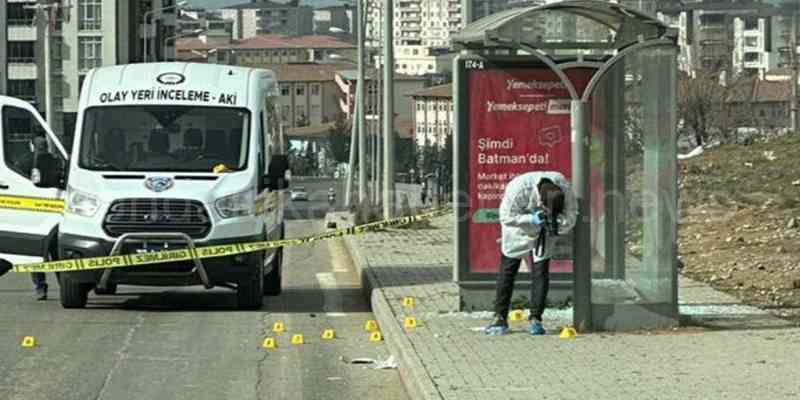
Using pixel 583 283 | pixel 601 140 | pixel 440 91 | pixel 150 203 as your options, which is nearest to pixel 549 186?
pixel 583 283

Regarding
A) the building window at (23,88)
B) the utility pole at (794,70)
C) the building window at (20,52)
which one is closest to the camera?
the utility pole at (794,70)

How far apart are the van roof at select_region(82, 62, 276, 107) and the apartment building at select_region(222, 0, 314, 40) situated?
7561cm

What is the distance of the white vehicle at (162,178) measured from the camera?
16312mm

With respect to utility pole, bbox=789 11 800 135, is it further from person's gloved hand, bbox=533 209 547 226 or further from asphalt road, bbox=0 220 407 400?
person's gloved hand, bbox=533 209 547 226

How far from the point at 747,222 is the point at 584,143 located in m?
9.36

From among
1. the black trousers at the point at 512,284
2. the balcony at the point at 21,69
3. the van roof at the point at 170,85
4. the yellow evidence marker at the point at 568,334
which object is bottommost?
the yellow evidence marker at the point at 568,334

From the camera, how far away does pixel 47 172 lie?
17.4 metres

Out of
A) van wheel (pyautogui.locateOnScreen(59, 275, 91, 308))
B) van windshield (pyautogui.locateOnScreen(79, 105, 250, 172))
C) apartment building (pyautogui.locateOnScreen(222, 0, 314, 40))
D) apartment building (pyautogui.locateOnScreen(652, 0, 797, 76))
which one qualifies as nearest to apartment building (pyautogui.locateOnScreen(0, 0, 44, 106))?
apartment building (pyautogui.locateOnScreen(222, 0, 314, 40))

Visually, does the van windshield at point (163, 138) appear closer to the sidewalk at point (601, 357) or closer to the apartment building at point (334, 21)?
the sidewalk at point (601, 357)

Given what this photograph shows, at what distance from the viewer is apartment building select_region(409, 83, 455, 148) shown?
139 feet

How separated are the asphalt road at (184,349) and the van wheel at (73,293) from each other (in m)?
0.21

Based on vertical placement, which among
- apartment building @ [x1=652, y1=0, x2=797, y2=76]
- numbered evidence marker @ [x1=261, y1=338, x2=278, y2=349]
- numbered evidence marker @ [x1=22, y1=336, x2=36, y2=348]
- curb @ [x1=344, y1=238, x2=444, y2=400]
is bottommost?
numbered evidence marker @ [x1=261, y1=338, x2=278, y2=349]

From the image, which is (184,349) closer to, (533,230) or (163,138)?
(533,230)

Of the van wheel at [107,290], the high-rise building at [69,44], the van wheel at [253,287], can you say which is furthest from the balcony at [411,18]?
the van wheel at [253,287]
